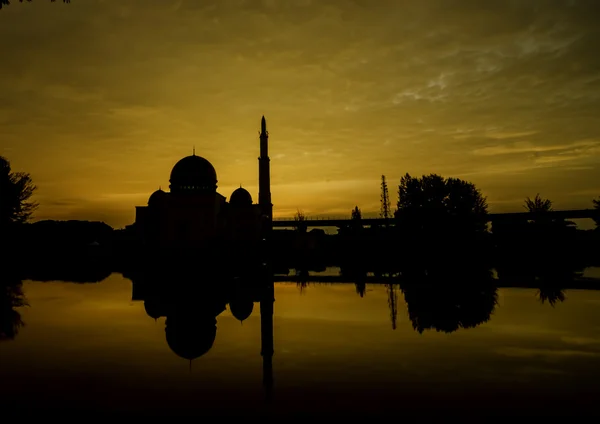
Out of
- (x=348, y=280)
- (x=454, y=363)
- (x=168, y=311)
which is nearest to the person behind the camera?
(x=454, y=363)

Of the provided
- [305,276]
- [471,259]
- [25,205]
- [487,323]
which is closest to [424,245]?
[471,259]

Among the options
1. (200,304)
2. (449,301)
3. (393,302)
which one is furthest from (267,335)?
(449,301)

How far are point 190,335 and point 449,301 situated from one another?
1177 cm

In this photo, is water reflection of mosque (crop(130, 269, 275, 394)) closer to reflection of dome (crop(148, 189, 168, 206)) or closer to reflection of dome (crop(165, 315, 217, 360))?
reflection of dome (crop(165, 315, 217, 360))

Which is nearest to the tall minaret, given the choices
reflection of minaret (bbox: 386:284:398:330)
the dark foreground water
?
reflection of minaret (bbox: 386:284:398:330)

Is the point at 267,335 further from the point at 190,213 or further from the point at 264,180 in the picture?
the point at 264,180

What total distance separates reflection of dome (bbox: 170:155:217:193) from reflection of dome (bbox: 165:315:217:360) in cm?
3764

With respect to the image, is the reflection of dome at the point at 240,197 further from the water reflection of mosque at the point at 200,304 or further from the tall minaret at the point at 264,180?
the water reflection of mosque at the point at 200,304

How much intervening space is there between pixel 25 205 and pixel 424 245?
157 ft

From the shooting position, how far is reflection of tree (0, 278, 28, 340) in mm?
15620

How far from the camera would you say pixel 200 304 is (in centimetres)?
2077

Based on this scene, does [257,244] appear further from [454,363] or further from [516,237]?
[454,363]

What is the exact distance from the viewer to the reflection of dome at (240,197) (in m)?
64.1

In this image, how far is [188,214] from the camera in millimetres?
52594
